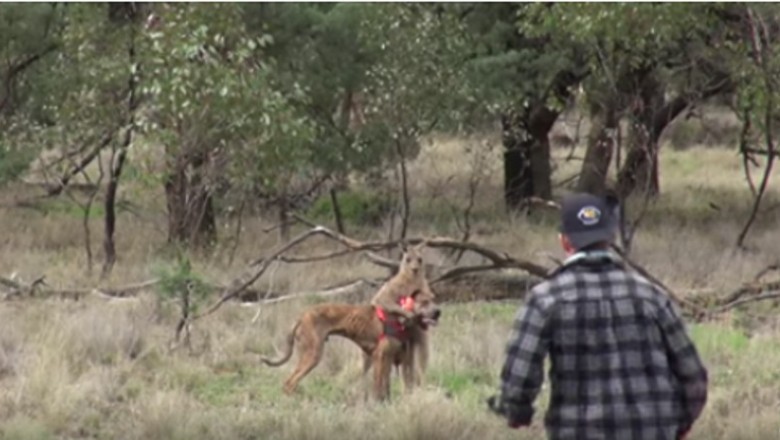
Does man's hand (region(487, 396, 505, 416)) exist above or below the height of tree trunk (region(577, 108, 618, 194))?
below

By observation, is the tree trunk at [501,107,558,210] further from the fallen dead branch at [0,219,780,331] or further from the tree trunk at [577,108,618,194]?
the fallen dead branch at [0,219,780,331]

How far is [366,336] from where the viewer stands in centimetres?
1035

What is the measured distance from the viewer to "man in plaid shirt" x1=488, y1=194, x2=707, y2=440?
541 cm

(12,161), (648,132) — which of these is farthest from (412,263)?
(12,161)

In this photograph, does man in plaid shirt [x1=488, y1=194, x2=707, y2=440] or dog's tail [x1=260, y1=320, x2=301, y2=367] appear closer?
man in plaid shirt [x1=488, y1=194, x2=707, y2=440]

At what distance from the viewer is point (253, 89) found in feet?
50.4

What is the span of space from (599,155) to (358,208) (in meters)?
3.98

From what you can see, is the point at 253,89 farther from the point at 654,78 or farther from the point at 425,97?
the point at 654,78

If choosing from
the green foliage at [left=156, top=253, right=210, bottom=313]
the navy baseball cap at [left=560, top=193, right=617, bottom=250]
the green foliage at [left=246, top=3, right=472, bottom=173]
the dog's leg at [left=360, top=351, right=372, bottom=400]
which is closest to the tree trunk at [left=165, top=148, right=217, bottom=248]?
the green foliage at [left=246, top=3, right=472, bottom=173]

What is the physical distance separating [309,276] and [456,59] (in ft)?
16.6

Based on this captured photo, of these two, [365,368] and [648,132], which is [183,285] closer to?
[365,368]

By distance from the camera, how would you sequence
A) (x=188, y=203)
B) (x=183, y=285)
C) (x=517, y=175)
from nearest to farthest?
(x=183, y=285) → (x=188, y=203) → (x=517, y=175)

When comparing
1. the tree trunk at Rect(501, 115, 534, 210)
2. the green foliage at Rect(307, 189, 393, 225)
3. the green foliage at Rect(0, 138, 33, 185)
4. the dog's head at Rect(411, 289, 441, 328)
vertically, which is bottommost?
the dog's head at Rect(411, 289, 441, 328)

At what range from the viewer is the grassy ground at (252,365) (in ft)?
29.5
